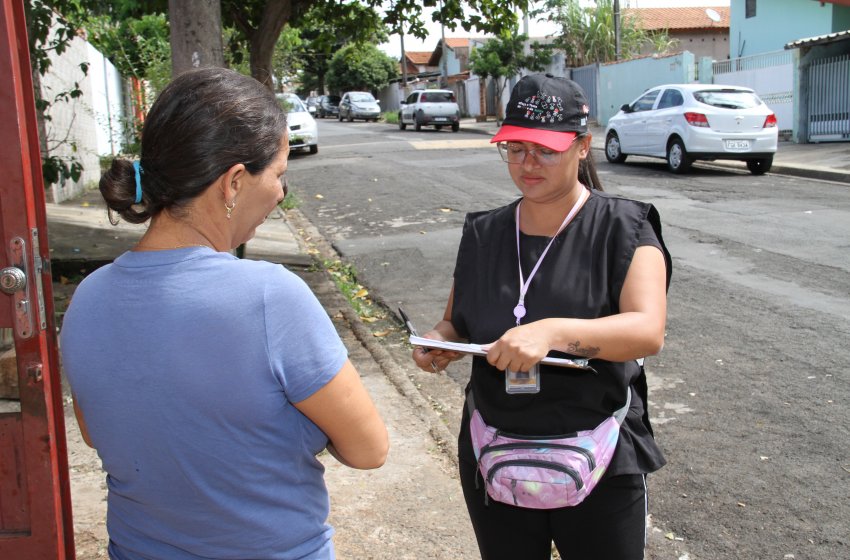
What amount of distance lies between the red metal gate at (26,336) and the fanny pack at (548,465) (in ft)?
3.67

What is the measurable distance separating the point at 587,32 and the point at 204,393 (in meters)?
33.4

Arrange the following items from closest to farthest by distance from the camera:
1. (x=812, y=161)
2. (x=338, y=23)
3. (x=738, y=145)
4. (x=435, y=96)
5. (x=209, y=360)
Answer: (x=209, y=360), (x=338, y=23), (x=738, y=145), (x=812, y=161), (x=435, y=96)

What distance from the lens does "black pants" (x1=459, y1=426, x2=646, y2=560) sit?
2047mm

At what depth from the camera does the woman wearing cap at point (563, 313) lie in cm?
198

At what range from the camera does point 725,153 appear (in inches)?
576

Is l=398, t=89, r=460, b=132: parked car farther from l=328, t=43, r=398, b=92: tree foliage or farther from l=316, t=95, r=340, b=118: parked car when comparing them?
l=328, t=43, r=398, b=92: tree foliage

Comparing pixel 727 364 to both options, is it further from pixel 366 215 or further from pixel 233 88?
pixel 366 215

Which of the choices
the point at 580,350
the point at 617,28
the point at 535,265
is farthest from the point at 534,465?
the point at 617,28

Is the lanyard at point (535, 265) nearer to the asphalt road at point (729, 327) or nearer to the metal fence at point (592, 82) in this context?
the asphalt road at point (729, 327)

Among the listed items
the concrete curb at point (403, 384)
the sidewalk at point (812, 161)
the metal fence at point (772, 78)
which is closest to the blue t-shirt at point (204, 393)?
the concrete curb at point (403, 384)

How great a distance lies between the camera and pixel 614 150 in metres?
17.5

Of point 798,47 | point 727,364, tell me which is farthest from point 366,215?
point 798,47

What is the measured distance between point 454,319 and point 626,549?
28.8 inches

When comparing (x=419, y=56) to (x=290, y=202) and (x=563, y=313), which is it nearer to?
(x=290, y=202)
